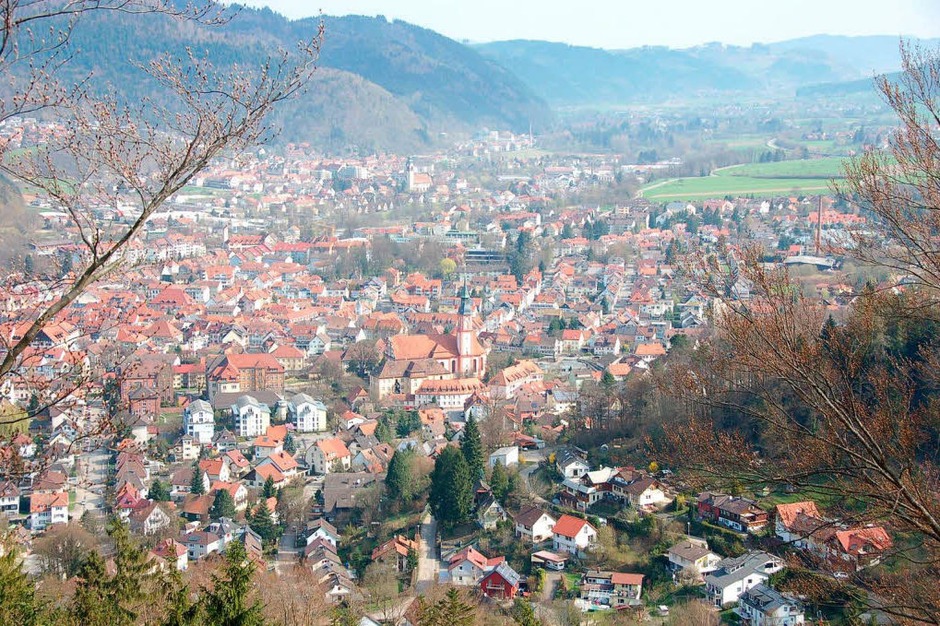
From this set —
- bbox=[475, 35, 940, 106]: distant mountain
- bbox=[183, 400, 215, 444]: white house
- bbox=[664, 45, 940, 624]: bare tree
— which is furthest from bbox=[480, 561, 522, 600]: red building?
bbox=[475, 35, 940, 106]: distant mountain

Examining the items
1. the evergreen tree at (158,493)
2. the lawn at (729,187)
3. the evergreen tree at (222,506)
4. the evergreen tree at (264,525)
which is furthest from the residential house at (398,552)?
the lawn at (729,187)

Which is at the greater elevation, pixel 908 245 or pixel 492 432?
pixel 908 245

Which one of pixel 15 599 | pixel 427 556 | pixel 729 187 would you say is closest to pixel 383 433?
pixel 427 556

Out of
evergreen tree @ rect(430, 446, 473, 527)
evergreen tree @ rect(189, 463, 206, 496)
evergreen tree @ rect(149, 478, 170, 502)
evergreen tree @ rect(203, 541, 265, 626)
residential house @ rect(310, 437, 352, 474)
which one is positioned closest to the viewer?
evergreen tree @ rect(203, 541, 265, 626)

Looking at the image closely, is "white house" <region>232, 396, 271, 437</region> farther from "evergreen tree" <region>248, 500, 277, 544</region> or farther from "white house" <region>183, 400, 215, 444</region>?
"evergreen tree" <region>248, 500, 277, 544</region>

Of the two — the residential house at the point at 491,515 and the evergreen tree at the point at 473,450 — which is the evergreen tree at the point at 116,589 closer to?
the residential house at the point at 491,515

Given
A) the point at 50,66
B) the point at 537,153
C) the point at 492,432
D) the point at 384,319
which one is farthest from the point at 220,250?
the point at 537,153

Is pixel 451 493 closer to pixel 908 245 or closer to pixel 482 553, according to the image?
pixel 482 553
